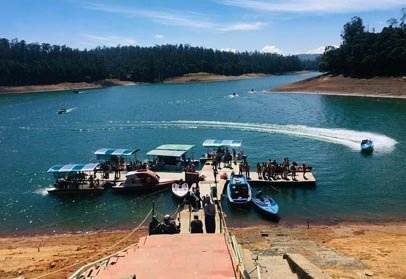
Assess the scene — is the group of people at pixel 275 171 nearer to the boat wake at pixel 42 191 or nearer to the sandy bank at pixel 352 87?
the boat wake at pixel 42 191

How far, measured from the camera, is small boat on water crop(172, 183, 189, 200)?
38.8m

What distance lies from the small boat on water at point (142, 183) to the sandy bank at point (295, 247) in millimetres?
9066

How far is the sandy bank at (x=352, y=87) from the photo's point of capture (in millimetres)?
112938

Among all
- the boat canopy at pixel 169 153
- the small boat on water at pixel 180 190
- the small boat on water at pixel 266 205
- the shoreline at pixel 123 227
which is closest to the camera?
the shoreline at pixel 123 227

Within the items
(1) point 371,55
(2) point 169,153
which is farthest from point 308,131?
(1) point 371,55

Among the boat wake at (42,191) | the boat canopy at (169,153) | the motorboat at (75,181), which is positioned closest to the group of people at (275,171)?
the boat canopy at (169,153)

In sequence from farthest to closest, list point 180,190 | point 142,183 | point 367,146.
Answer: point 367,146 → point 142,183 → point 180,190

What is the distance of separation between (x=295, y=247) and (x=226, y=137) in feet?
138

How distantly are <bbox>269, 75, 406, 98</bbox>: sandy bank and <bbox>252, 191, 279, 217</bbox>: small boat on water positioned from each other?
8275cm

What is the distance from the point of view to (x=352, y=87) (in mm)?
123000

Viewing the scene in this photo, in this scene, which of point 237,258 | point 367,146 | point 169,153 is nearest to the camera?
point 237,258

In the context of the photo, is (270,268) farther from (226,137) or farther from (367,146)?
(226,137)

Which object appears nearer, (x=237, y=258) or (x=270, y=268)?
(x=237, y=258)

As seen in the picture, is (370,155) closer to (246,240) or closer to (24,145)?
(246,240)
